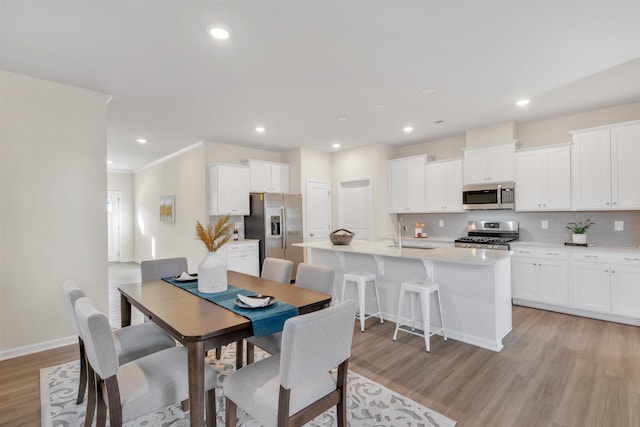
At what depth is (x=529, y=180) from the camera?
4441 mm

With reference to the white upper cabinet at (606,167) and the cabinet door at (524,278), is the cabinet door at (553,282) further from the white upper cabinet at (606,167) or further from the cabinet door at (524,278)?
the white upper cabinet at (606,167)

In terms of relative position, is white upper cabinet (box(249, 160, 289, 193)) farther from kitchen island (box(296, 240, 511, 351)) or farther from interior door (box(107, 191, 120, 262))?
interior door (box(107, 191, 120, 262))

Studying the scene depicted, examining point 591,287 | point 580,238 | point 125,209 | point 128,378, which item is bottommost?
point 591,287

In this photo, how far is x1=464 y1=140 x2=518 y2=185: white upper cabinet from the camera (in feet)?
15.0

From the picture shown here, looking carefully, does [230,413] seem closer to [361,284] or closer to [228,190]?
[361,284]

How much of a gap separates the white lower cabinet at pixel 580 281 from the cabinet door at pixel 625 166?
2.26 feet

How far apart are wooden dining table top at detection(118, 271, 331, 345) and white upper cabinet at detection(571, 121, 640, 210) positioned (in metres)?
4.01

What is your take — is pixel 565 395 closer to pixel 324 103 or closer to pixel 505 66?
pixel 505 66

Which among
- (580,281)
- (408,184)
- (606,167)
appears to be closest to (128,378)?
(580,281)

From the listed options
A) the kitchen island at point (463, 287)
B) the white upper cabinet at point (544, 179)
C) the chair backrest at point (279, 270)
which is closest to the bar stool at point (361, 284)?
the kitchen island at point (463, 287)

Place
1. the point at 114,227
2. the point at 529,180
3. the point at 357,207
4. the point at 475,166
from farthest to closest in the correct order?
the point at 114,227 < the point at 357,207 < the point at 475,166 < the point at 529,180

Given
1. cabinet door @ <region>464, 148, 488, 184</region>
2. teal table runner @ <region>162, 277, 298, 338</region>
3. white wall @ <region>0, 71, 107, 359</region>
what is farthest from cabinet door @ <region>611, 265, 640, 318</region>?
white wall @ <region>0, 71, 107, 359</region>

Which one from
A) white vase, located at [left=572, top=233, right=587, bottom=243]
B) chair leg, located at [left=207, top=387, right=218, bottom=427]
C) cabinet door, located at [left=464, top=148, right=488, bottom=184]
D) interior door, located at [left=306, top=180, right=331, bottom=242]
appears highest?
cabinet door, located at [left=464, top=148, right=488, bottom=184]

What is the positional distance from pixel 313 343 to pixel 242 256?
4.18m
